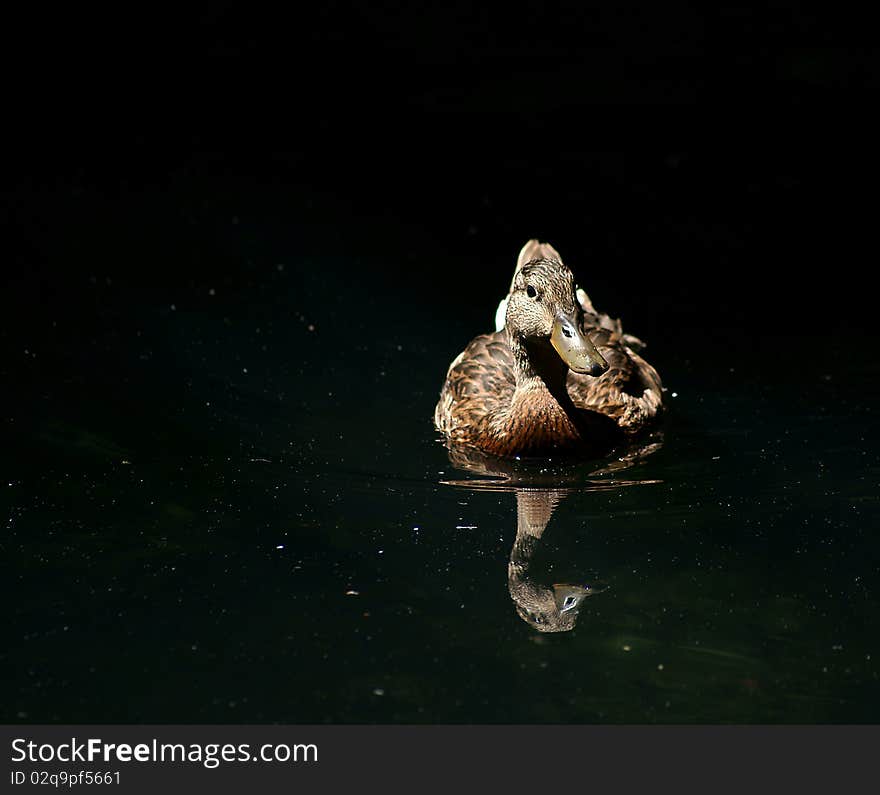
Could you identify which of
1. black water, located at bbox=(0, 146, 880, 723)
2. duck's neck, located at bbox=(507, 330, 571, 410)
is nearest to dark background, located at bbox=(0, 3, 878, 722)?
black water, located at bbox=(0, 146, 880, 723)

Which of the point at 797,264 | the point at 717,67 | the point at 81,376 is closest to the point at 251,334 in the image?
the point at 81,376

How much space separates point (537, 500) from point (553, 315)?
39.4 inches

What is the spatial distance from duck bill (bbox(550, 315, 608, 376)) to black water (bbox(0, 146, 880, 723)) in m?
0.57

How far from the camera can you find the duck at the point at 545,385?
6.98 metres

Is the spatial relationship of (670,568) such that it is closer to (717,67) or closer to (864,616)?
(864,616)

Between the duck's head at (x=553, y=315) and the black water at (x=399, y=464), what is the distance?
62 centimetres

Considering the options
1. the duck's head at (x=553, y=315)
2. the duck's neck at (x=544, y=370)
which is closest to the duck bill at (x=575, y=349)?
the duck's head at (x=553, y=315)

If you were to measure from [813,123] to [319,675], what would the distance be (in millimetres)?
9511

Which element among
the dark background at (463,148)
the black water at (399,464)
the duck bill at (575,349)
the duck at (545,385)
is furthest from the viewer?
the dark background at (463,148)

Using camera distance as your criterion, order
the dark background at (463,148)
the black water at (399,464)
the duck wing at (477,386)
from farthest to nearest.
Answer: the dark background at (463,148) < the duck wing at (477,386) < the black water at (399,464)

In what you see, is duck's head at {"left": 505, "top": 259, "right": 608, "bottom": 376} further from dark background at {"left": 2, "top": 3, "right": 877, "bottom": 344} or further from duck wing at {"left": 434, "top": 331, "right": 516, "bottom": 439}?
dark background at {"left": 2, "top": 3, "right": 877, "bottom": 344}

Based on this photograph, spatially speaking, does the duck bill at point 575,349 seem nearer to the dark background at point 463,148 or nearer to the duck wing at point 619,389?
the duck wing at point 619,389

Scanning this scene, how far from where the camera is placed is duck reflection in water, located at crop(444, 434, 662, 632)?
5359 mm

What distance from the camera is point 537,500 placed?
655cm
